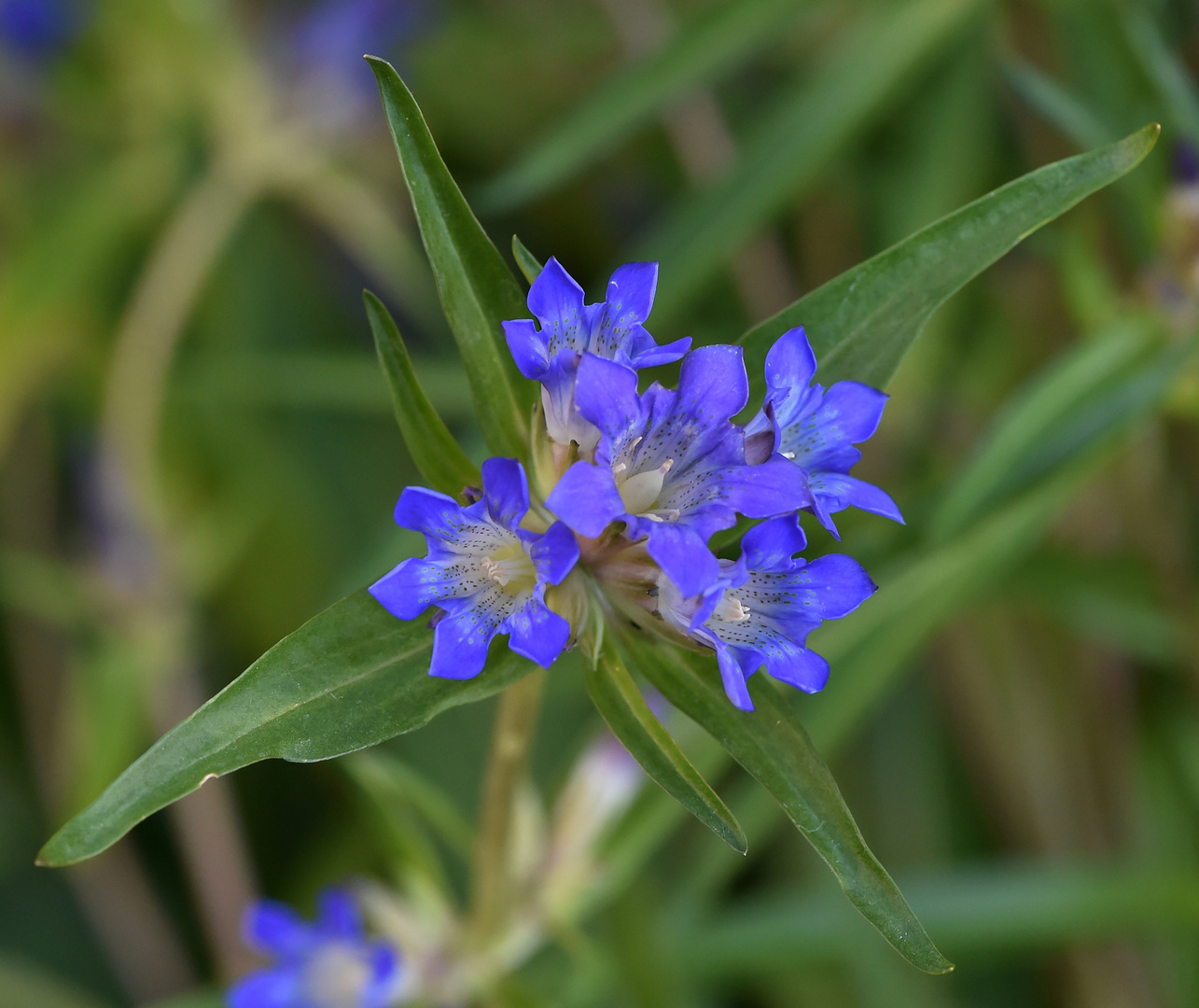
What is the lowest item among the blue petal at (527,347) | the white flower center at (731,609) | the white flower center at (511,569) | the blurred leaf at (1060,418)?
the blurred leaf at (1060,418)

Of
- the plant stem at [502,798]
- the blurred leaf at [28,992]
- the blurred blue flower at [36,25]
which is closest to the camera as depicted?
the plant stem at [502,798]

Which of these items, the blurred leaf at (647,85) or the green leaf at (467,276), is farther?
the blurred leaf at (647,85)

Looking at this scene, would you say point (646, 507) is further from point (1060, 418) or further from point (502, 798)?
point (1060, 418)

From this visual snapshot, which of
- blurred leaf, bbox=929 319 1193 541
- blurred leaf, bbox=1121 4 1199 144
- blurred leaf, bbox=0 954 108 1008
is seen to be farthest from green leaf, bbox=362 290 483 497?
blurred leaf, bbox=0 954 108 1008

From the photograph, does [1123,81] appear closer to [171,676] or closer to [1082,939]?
[1082,939]

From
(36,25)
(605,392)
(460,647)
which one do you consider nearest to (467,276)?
(605,392)

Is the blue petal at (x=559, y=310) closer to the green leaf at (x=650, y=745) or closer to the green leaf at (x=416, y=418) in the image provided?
the green leaf at (x=416, y=418)

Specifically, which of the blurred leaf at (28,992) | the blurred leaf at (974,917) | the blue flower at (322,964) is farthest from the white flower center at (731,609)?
the blurred leaf at (28,992)
